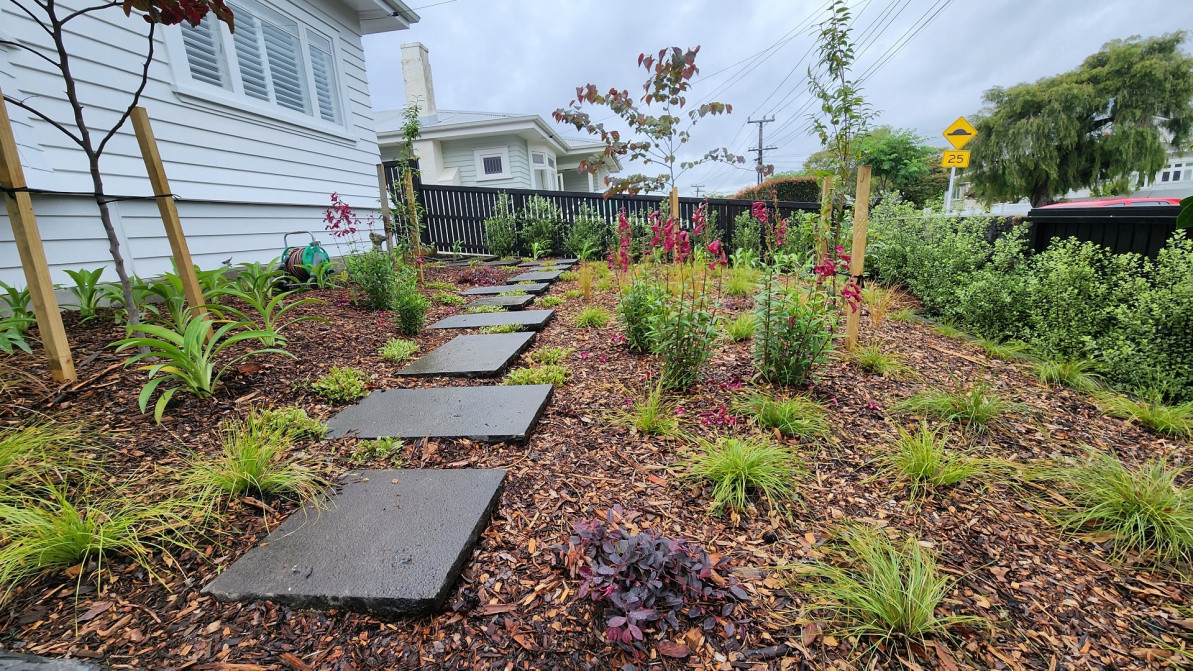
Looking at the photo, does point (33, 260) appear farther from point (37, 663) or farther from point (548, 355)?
point (548, 355)

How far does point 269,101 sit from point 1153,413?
7.13 meters

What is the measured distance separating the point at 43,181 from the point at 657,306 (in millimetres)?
3795

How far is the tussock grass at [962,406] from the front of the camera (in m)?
2.12

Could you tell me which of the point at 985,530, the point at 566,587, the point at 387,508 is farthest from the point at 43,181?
the point at 985,530

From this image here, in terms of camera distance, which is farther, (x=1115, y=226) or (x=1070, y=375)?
(x=1115, y=226)

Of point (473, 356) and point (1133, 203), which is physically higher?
point (1133, 203)

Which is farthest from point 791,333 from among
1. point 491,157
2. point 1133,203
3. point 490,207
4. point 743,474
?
point 491,157

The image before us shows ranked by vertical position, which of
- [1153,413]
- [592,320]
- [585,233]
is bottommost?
[1153,413]

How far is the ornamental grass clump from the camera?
158 cm

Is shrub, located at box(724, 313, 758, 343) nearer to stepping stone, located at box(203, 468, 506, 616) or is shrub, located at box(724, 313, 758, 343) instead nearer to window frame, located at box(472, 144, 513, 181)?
stepping stone, located at box(203, 468, 506, 616)

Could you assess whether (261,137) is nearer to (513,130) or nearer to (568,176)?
(513,130)

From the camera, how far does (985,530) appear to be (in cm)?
150

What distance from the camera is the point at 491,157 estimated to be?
12906 millimetres

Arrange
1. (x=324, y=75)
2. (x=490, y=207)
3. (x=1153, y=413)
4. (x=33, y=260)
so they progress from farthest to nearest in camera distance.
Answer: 1. (x=490, y=207)
2. (x=324, y=75)
3. (x=1153, y=413)
4. (x=33, y=260)
